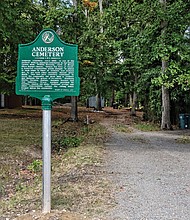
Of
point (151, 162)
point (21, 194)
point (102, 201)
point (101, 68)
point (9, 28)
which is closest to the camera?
point (102, 201)

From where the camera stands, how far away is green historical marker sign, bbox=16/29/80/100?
4.80 m

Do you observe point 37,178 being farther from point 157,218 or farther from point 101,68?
point 101,68

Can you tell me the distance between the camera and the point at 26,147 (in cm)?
1011

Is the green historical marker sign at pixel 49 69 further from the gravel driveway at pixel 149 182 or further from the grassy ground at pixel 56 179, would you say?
the gravel driveway at pixel 149 182

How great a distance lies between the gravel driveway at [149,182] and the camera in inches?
179

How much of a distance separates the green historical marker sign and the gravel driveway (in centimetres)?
→ 180

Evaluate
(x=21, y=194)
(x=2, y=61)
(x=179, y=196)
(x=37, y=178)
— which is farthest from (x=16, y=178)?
(x=2, y=61)

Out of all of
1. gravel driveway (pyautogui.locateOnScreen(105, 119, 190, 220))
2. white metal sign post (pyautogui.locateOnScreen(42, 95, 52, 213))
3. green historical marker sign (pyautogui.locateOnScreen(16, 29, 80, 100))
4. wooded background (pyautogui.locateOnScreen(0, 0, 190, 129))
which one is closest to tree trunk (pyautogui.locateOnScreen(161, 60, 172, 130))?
wooded background (pyautogui.locateOnScreen(0, 0, 190, 129))

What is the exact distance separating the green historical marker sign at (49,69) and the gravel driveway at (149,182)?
5.90ft

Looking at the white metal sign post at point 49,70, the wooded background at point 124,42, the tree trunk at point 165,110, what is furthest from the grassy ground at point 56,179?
the tree trunk at point 165,110

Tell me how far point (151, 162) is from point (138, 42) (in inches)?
309

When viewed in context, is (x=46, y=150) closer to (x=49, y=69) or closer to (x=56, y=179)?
(x=49, y=69)

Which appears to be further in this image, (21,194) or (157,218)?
(21,194)

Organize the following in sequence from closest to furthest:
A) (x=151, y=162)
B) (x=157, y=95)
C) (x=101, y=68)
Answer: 1. (x=151, y=162)
2. (x=157, y=95)
3. (x=101, y=68)
